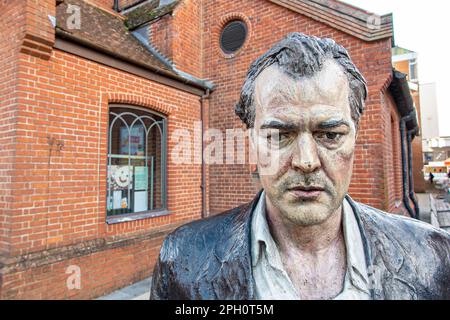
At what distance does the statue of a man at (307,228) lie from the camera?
94 centimetres

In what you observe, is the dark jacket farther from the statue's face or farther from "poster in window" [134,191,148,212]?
"poster in window" [134,191,148,212]

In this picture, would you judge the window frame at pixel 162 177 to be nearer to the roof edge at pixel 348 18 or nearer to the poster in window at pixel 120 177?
the poster in window at pixel 120 177

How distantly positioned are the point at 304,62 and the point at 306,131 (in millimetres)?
251

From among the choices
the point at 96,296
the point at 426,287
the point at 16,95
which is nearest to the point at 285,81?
the point at 426,287

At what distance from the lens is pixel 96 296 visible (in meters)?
3.82

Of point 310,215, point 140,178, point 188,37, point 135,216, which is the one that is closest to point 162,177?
point 140,178

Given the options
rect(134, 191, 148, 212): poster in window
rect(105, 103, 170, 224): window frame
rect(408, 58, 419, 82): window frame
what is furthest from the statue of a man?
rect(408, 58, 419, 82): window frame

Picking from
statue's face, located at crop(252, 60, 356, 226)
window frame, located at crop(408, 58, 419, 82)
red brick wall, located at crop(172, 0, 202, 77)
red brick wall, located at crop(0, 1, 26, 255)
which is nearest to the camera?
statue's face, located at crop(252, 60, 356, 226)

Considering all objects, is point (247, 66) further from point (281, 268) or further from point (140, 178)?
point (281, 268)

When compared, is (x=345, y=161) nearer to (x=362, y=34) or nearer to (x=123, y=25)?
(x=362, y=34)

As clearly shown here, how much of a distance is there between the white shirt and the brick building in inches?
132

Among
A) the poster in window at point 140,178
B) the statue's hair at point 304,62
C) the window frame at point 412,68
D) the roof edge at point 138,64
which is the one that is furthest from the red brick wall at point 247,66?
the window frame at point 412,68

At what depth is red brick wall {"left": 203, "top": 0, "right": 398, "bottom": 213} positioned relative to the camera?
4430 mm
